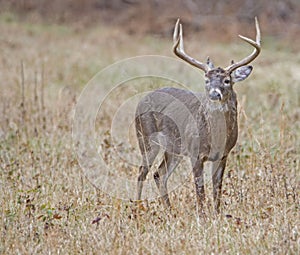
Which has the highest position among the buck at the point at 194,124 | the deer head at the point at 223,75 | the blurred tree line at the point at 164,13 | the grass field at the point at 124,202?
the blurred tree line at the point at 164,13

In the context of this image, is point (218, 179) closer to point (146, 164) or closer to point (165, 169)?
point (165, 169)

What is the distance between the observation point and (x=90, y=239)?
545 centimetres

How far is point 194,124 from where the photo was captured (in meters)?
7.00

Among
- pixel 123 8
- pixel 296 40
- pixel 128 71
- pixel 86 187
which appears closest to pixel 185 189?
pixel 86 187

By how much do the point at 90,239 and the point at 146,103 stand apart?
8.24 ft

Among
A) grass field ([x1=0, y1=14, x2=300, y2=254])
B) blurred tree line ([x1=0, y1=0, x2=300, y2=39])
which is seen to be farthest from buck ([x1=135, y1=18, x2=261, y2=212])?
blurred tree line ([x1=0, y1=0, x2=300, y2=39])

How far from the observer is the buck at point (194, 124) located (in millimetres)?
6629

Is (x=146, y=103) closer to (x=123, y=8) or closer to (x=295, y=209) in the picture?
(x=295, y=209)

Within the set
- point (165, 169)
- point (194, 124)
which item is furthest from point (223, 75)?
point (165, 169)

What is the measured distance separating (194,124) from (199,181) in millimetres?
670

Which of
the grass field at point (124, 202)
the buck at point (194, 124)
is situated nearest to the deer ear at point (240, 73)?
the buck at point (194, 124)

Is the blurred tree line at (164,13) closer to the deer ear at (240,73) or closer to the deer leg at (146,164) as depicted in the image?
the deer leg at (146,164)

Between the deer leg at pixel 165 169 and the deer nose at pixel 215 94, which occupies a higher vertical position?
the deer nose at pixel 215 94

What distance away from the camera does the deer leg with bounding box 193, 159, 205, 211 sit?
6.55 m
